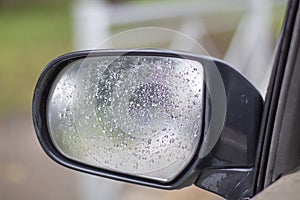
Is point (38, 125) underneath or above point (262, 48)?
underneath

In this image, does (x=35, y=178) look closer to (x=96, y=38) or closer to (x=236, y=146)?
(x=96, y=38)

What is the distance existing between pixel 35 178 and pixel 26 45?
2.28 m

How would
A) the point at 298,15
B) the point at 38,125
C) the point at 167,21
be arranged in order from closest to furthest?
1. the point at 298,15
2. the point at 38,125
3. the point at 167,21

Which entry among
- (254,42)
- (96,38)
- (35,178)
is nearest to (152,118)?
(96,38)

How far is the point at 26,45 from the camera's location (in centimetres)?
620

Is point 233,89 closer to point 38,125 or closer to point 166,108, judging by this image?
point 166,108

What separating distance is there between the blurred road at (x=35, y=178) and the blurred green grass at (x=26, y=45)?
638mm

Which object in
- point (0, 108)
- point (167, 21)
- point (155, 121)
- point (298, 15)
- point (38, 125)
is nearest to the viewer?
point (298, 15)

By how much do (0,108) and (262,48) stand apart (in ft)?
9.97

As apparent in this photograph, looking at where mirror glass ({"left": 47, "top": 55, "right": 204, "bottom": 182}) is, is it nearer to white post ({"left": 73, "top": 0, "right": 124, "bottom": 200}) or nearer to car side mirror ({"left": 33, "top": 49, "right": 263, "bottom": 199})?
car side mirror ({"left": 33, "top": 49, "right": 263, "bottom": 199})

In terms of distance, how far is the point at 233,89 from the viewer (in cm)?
81

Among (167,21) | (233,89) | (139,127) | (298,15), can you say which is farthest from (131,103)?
(167,21)

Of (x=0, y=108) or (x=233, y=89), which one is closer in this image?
(x=233, y=89)

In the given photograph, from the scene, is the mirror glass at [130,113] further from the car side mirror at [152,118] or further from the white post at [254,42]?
the white post at [254,42]
